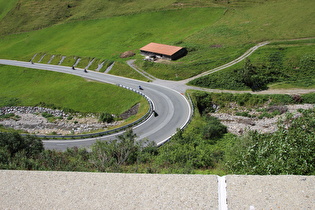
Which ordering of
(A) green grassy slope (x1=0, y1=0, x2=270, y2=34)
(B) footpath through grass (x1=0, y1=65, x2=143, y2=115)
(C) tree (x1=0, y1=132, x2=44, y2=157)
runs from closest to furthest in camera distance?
(C) tree (x1=0, y1=132, x2=44, y2=157)
(B) footpath through grass (x1=0, y1=65, x2=143, y2=115)
(A) green grassy slope (x1=0, y1=0, x2=270, y2=34)

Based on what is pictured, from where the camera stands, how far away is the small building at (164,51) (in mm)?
96100

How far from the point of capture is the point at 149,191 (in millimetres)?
19781

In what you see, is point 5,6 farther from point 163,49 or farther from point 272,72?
point 272,72

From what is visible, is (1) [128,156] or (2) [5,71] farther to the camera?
(2) [5,71]

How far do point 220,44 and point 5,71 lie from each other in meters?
91.8

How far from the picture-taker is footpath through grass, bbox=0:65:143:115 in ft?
256

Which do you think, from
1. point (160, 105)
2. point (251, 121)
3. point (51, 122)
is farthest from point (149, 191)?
point (51, 122)

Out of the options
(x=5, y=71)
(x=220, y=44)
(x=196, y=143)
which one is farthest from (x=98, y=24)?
(x=196, y=143)

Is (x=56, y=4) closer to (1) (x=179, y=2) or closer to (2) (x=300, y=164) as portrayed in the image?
(1) (x=179, y=2)

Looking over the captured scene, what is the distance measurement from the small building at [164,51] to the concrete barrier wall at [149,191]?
3058 inches

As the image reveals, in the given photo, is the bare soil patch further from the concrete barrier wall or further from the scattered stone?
the scattered stone

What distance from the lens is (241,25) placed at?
110 meters

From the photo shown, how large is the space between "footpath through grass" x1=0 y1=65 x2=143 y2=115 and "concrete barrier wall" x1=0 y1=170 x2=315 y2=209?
173 feet

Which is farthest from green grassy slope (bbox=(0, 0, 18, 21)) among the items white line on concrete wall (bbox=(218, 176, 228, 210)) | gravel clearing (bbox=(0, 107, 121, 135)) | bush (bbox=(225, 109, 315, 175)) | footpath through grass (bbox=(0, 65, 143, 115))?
white line on concrete wall (bbox=(218, 176, 228, 210))
